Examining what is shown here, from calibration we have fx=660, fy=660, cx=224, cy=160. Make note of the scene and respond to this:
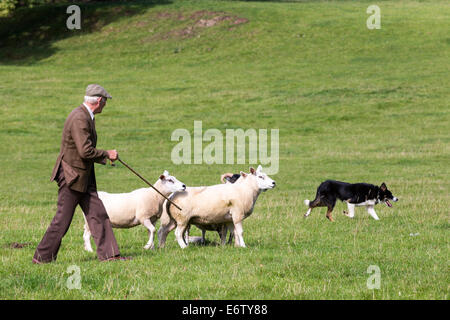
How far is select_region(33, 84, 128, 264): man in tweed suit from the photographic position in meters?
9.75

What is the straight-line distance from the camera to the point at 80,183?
976 cm

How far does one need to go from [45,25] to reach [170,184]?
194 ft

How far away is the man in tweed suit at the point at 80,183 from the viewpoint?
9750mm

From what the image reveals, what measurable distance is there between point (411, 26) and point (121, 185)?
41.0 metres

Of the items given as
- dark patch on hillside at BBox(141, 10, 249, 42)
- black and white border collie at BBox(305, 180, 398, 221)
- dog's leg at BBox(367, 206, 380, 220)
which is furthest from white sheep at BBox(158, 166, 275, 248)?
dark patch on hillside at BBox(141, 10, 249, 42)

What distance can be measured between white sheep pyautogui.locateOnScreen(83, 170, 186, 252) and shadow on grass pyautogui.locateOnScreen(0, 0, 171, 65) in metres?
50.0

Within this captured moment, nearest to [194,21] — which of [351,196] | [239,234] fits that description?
[351,196]

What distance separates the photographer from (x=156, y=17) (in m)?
65.4

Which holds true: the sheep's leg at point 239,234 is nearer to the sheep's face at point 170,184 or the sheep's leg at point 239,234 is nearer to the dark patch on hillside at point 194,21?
the sheep's face at point 170,184

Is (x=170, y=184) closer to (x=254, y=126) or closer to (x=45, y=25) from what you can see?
(x=254, y=126)

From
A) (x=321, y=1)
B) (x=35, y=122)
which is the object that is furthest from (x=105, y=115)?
(x=321, y=1)

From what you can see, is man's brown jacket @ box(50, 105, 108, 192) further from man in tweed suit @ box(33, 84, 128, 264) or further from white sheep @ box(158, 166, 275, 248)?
white sheep @ box(158, 166, 275, 248)

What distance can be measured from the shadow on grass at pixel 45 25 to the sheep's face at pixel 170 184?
50.5 m
